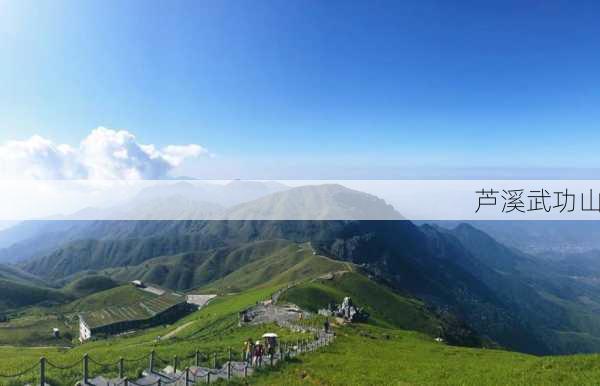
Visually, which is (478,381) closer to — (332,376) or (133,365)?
(332,376)

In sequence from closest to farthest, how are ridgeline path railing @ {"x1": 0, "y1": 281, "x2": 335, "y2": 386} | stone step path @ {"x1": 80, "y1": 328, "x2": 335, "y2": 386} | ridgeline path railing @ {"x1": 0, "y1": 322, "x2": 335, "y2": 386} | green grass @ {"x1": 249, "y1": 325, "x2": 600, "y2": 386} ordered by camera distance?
1. stone step path @ {"x1": 80, "y1": 328, "x2": 335, "y2": 386}
2. ridgeline path railing @ {"x1": 0, "y1": 281, "x2": 335, "y2": 386}
3. ridgeline path railing @ {"x1": 0, "y1": 322, "x2": 335, "y2": 386}
4. green grass @ {"x1": 249, "y1": 325, "x2": 600, "y2": 386}

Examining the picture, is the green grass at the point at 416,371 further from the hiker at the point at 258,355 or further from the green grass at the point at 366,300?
the green grass at the point at 366,300

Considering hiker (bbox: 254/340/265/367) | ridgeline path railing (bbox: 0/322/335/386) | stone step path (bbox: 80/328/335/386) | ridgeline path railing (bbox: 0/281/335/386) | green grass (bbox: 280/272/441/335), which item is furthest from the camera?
green grass (bbox: 280/272/441/335)

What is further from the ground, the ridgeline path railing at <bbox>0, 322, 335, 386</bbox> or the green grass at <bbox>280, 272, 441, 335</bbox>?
the ridgeline path railing at <bbox>0, 322, 335, 386</bbox>

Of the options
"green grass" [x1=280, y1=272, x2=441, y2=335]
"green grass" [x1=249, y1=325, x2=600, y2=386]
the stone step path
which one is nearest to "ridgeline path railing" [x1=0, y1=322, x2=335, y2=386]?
the stone step path

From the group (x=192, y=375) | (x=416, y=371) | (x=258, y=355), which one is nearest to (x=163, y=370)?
(x=192, y=375)

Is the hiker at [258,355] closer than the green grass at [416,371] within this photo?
No

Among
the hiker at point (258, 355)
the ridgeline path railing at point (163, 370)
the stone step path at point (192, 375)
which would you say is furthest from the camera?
the hiker at point (258, 355)

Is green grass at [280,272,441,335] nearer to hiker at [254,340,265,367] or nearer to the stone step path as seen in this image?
hiker at [254,340,265,367]

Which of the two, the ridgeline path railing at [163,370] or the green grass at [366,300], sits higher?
the ridgeline path railing at [163,370]

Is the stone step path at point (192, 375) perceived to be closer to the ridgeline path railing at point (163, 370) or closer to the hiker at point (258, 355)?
the ridgeline path railing at point (163, 370)

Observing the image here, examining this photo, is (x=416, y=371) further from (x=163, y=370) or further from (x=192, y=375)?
(x=163, y=370)

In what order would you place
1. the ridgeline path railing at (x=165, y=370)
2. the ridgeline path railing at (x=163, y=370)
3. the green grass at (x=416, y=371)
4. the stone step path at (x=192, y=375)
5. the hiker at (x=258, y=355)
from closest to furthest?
1. the stone step path at (x=192, y=375)
2. the ridgeline path railing at (x=165, y=370)
3. the ridgeline path railing at (x=163, y=370)
4. the green grass at (x=416, y=371)
5. the hiker at (x=258, y=355)

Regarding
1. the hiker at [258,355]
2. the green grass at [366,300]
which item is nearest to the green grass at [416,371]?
the hiker at [258,355]
